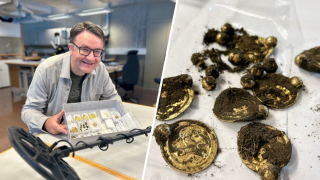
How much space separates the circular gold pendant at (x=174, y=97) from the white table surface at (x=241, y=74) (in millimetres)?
31

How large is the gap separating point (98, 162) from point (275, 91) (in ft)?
2.29

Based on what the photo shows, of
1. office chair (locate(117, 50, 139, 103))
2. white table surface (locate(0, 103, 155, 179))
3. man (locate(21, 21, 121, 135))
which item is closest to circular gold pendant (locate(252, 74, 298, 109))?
white table surface (locate(0, 103, 155, 179))

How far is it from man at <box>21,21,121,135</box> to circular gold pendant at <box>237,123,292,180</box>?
508 mm

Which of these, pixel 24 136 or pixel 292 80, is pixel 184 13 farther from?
pixel 24 136

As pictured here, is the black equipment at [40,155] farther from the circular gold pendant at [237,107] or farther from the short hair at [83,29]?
the circular gold pendant at [237,107]

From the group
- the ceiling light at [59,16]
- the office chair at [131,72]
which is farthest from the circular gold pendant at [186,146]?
the office chair at [131,72]

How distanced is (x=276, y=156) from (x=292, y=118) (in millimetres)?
191

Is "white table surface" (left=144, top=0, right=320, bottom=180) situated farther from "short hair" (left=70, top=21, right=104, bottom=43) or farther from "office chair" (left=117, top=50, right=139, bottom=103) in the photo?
"office chair" (left=117, top=50, right=139, bottom=103)

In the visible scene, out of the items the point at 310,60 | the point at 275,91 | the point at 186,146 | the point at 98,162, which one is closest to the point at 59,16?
the point at 98,162

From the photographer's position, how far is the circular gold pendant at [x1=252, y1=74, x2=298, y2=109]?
2.40 ft

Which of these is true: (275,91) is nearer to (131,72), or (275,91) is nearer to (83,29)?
(83,29)

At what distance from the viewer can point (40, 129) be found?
0.49 metres

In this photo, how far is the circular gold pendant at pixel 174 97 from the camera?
70 centimetres

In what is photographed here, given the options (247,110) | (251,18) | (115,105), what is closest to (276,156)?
(247,110)
